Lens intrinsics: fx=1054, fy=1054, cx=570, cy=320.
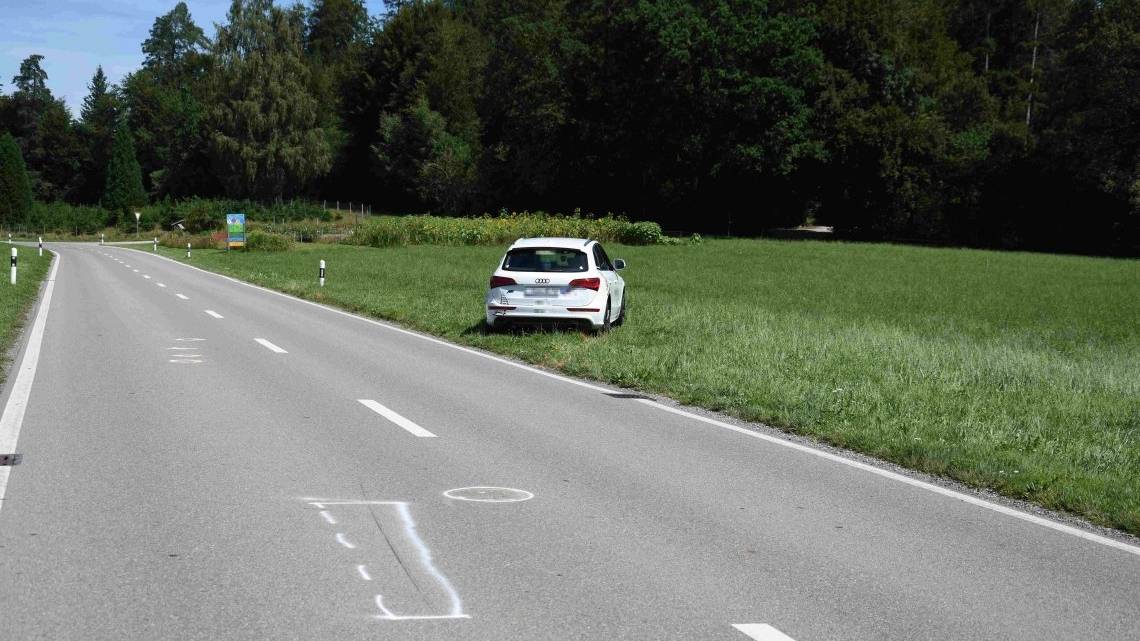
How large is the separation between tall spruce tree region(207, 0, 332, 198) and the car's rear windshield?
76.9 meters

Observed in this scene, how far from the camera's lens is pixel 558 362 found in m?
14.6

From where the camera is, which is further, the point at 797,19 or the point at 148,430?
the point at 797,19

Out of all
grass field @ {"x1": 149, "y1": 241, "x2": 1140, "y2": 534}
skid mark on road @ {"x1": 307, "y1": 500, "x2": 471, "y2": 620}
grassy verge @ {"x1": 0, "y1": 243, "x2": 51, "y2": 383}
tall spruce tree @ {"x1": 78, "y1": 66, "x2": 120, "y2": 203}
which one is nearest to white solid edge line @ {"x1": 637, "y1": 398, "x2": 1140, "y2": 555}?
grass field @ {"x1": 149, "y1": 241, "x2": 1140, "y2": 534}

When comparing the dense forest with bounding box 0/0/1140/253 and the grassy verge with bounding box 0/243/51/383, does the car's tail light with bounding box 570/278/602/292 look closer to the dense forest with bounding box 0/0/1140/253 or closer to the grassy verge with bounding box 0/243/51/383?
the grassy verge with bounding box 0/243/51/383

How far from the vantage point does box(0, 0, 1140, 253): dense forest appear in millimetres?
56000

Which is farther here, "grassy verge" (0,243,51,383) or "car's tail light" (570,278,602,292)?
"car's tail light" (570,278,602,292)

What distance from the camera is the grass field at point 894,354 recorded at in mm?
8539

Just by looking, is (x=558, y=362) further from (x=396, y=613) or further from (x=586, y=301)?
(x=396, y=613)

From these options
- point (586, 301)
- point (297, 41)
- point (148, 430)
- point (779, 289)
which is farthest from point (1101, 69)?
point (297, 41)

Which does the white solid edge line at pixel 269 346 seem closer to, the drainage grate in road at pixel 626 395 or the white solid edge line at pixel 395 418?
the white solid edge line at pixel 395 418

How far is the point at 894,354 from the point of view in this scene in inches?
565

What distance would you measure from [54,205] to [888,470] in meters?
104

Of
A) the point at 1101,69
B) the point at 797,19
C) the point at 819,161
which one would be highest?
the point at 797,19

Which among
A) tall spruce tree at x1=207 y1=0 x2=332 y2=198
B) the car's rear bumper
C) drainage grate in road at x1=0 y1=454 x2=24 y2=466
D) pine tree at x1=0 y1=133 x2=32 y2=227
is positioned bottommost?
drainage grate in road at x1=0 y1=454 x2=24 y2=466
